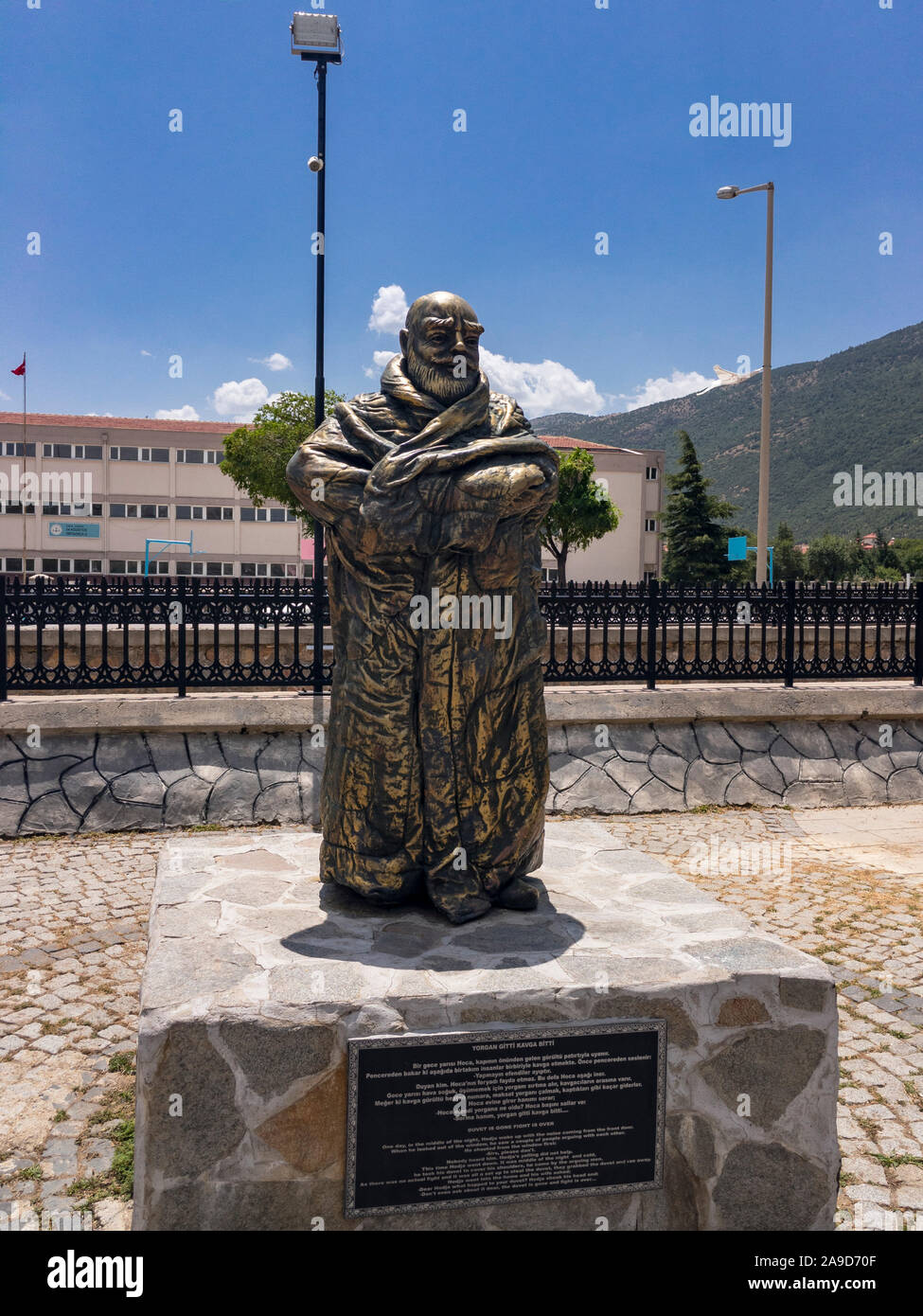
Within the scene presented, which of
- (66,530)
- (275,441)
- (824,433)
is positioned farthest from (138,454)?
(824,433)

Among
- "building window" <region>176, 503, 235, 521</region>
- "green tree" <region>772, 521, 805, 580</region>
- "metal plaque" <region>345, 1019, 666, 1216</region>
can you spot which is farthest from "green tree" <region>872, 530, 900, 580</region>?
"metal plaque" <region>345, 1019, 666, 1216</region>

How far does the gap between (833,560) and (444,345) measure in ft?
180

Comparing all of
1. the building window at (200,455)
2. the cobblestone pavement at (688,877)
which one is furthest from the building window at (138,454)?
the cobblestone pavement at (688,877)

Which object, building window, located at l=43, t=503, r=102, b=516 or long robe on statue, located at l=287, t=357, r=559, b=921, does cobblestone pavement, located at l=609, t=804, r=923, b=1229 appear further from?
building window, located at l=43, t=503, r=102, b=516

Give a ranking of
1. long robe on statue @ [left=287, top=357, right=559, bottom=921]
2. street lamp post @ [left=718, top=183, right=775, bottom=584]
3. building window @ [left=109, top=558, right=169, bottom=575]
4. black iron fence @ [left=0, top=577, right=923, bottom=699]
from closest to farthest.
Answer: long robe on statue @ [left=287, top=357, right=559, bottom=921] < black iron fence @ [left=0, top=577, right=923, bottom=699] < street lamp post @ [left=718, top=183, right=775, bottom=584] < building window @ [left=109, top=558, right=169, bottom=575]

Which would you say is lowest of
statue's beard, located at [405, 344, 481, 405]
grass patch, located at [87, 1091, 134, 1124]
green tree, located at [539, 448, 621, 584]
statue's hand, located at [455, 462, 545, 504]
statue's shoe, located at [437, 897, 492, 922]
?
grass patch, located at [87, 1091, 134, 1124]

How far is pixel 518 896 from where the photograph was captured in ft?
11.5

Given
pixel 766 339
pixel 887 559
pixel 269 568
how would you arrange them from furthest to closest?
pixel 887 559, pixel 269 568, pixel 766 339

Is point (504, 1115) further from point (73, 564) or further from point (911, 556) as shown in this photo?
point (911, 556)

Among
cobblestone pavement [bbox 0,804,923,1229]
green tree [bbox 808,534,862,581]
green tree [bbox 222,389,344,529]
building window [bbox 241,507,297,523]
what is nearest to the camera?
cobblestone pavement [bbox 0,804,923,1229]

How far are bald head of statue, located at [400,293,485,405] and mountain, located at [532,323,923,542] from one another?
7702 cm

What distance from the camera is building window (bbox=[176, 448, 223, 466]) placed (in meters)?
45.9
